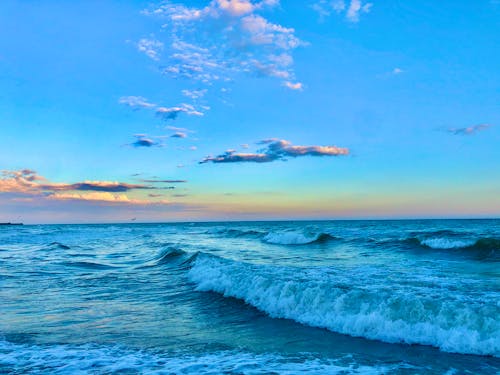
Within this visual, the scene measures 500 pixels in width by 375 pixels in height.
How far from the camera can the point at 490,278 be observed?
14039 mm

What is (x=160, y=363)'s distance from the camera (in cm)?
711

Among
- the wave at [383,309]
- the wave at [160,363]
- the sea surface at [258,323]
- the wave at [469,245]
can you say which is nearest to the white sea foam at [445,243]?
the wave at [469,245]

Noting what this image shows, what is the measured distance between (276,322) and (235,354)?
9.39 ft

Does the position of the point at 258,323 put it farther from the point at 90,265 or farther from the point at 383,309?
the point at 90,265

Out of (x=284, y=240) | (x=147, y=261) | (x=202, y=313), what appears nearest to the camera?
(x=202, y=313)

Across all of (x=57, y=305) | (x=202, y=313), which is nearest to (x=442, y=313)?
(x=202, y=313)

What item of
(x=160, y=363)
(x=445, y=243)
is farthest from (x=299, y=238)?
(x=160, y=363)

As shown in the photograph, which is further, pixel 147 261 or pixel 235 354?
pixel 147 261

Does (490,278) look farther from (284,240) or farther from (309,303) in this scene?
(284,240)

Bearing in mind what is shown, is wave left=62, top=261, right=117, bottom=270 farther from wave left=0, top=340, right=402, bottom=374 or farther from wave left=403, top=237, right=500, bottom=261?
wave left=403, top=237, right=500, bottom=261

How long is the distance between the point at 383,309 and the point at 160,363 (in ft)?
18.1

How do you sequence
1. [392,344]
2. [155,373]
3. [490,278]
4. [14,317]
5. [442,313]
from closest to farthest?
[155,373]
[392,344]
[442,313]
[14,317]
[490,278]

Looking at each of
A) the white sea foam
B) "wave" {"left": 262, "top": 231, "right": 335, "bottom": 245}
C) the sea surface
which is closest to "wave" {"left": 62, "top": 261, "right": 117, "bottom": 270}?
the sea surface

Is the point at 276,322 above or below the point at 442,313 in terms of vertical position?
below
